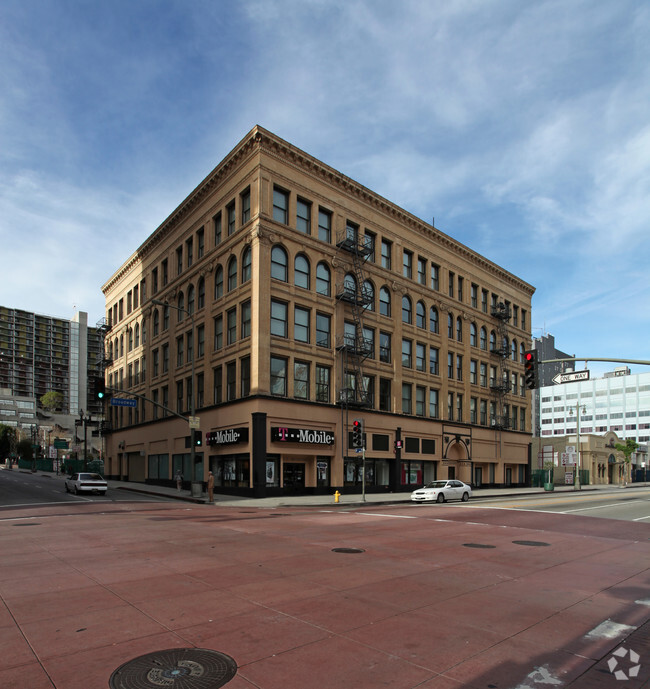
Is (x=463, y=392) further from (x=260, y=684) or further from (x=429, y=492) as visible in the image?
(x=260, y=684)

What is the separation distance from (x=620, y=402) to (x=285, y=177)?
418ft

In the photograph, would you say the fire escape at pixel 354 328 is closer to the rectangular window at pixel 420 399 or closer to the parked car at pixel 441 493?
the rectangular window at pixel 420 399

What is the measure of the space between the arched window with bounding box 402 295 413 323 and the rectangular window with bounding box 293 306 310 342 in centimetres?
1105

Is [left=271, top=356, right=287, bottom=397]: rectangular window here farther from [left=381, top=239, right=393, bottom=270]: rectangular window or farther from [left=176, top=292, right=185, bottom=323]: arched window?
[left=176, top=292, right=185, bottom=323]: arched window

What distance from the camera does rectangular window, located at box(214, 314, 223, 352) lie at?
1499 inches

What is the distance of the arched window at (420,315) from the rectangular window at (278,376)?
1536 centimetres

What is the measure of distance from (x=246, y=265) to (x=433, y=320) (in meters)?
19.2

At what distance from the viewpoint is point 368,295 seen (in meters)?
39.5

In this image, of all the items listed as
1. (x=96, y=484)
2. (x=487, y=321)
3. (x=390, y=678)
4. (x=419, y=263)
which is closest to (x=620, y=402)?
(x=487, y=321)

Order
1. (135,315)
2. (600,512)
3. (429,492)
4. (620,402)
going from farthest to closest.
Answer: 1. (620,402)
2. (135,315)
3. (429,492)
4. (600,512)

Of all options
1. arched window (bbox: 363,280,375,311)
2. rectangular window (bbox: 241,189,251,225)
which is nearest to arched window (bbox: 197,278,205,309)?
rectangular window (bbox: 241,189,251,225)

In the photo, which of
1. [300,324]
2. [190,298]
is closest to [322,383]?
[300,324]

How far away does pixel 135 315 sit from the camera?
54.1 meters

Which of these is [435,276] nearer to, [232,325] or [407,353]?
[407,353]
